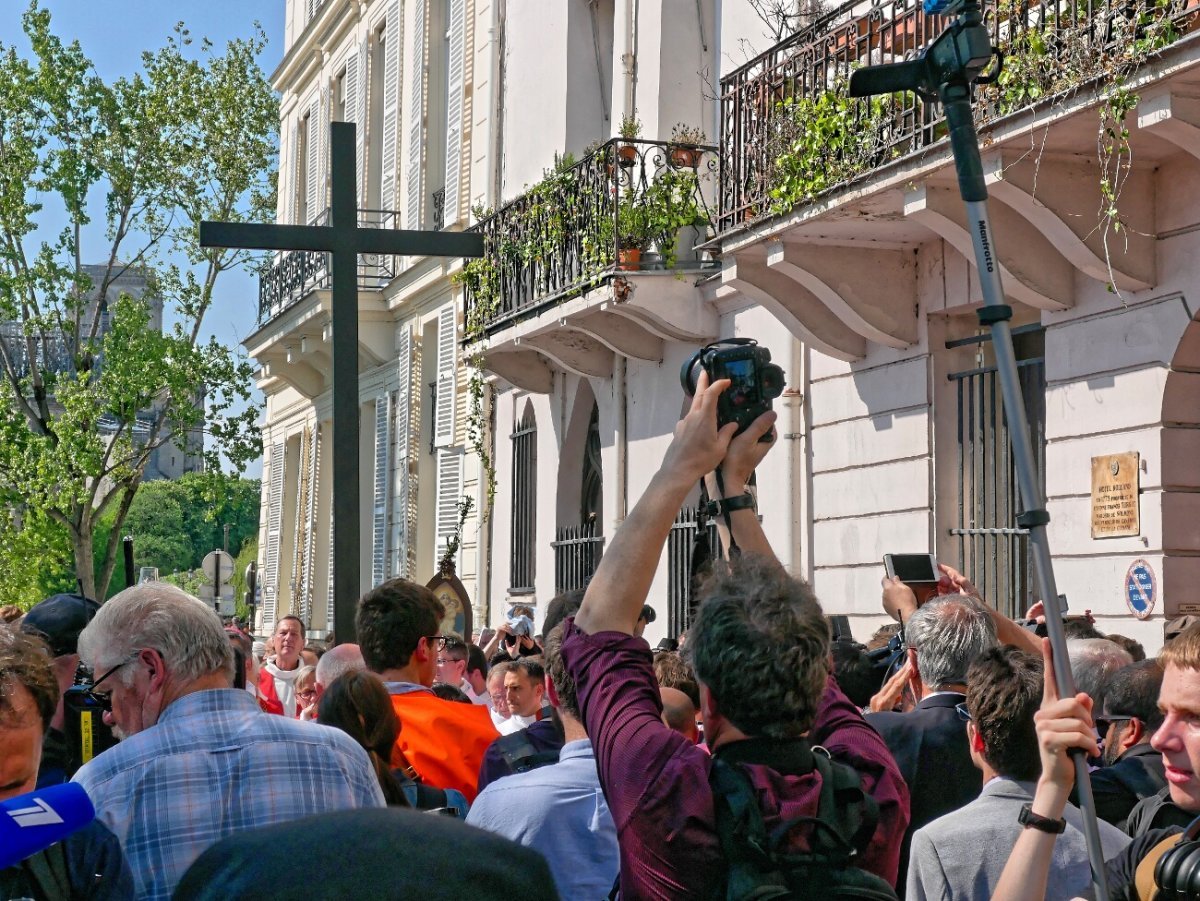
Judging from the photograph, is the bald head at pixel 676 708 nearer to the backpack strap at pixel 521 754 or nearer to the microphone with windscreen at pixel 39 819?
the backpack strap at pixel 521 754

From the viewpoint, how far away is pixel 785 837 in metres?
2.64

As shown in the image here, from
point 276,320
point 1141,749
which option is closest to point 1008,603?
point 1141,749

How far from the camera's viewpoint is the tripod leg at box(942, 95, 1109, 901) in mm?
2959

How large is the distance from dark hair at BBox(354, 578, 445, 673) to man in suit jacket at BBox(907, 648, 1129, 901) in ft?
6.68

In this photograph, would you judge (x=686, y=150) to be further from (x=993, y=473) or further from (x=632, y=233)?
(x=993, y=473)

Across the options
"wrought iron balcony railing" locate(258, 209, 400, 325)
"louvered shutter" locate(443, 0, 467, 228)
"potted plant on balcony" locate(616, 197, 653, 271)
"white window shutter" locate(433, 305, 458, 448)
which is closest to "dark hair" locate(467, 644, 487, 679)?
"potted plant on balcony" locate(616, 197, 653, 271)

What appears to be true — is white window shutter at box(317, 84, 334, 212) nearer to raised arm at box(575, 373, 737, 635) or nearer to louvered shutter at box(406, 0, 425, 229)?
louvered shutter at box(406, 0, 425, 229)

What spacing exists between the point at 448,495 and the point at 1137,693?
53.6 feet

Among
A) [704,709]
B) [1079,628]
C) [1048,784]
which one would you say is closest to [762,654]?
[704,709]

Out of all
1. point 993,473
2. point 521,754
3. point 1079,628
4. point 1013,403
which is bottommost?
point 521,754

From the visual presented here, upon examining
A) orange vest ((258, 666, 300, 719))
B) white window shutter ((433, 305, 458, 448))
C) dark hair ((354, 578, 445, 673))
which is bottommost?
orange vest ((258, 666, 300, 719))

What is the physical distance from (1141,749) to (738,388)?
73.5 inches

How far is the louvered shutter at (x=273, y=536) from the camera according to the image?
28969 millimetres

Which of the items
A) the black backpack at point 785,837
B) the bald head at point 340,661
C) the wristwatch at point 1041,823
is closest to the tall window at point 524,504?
the bald head at point 340,661
